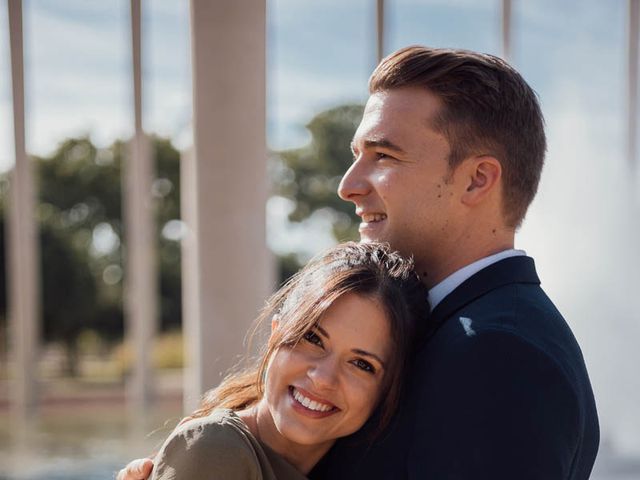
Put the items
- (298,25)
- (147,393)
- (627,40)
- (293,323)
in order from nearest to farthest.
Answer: (293,323), (627,40), (147,393), (298,25)

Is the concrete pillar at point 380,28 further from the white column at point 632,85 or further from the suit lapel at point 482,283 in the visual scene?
the suit lapel at point 482,283

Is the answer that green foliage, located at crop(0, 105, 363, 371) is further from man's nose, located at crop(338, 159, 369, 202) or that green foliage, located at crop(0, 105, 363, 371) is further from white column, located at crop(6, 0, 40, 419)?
man's nose, located at crop(338, 159, 369, 202)

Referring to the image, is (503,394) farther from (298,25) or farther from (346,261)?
(298,25)

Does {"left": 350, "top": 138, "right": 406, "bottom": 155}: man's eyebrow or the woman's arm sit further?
{"left": 350, "top": 138, "right": 406, "bottom": 155}: man's eyebrow

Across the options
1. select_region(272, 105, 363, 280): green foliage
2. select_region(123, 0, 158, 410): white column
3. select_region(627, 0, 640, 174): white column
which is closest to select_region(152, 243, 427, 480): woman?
select_region(627, 0, 640, 174): white column

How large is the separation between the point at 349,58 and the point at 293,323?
18256 millimetres

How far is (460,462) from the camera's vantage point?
59.9 inches

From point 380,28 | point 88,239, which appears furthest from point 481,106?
point 88,239

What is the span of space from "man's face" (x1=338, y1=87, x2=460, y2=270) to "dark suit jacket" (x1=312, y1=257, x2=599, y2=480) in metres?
0.22

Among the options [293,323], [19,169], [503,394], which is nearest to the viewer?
[503,394]

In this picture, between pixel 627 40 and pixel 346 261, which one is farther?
pixel 627 40

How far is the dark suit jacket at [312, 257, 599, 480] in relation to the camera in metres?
1.49

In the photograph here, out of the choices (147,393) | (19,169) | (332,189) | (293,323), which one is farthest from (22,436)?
(293,323)

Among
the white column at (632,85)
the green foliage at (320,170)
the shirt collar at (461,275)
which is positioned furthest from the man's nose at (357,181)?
the green foliage at (320,170)
